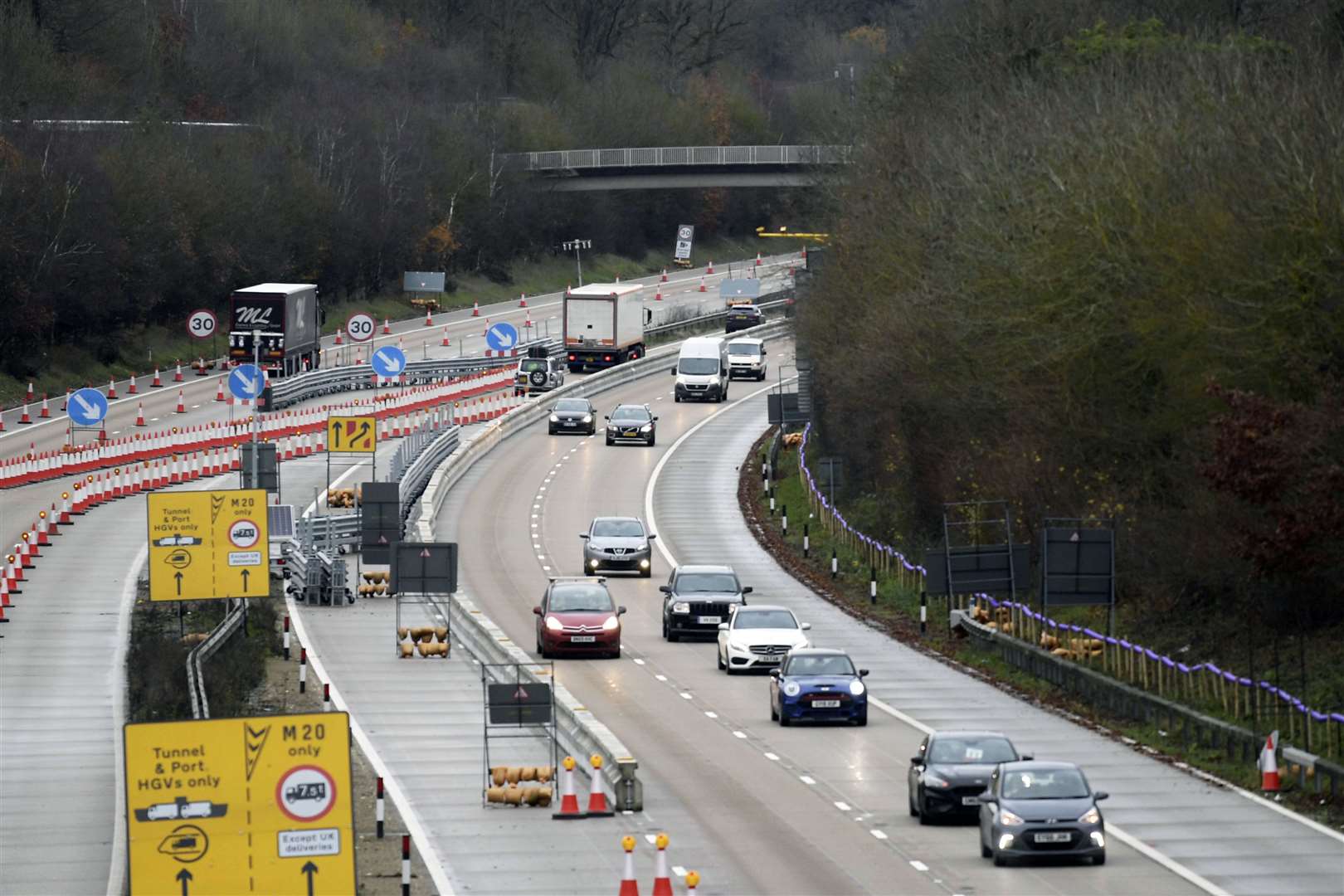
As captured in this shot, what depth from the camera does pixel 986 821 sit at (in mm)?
23969

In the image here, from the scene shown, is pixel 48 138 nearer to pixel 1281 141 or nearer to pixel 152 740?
pixel 1281 141

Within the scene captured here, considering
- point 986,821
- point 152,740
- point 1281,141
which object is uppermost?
point 1281,141

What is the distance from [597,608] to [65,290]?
55.2 meters

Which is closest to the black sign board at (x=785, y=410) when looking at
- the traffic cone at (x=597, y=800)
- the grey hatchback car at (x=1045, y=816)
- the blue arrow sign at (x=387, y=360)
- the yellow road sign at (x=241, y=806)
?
the blue arrow sign at (x=387, y=360)

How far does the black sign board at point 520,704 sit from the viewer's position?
28625 millimetres

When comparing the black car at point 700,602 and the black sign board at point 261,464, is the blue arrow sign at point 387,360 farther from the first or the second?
the black car at point 700,602

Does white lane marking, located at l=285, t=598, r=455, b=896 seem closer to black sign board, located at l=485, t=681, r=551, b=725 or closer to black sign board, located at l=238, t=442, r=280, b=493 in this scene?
black sign board, located at l=485, t=681, r=551, b=725

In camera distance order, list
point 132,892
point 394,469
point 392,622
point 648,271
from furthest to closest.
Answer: point 648,271, point 394,469, point 392,622, point 132,892

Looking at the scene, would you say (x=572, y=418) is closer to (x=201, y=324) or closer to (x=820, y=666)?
(x=201, y=324)

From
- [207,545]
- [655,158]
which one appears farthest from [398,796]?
[655,158]

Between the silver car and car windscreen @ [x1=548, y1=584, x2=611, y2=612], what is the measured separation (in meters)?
9.58

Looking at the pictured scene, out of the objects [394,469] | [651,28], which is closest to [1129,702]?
[394,469]

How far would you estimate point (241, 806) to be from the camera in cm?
1672

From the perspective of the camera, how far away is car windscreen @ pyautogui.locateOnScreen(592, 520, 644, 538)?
170 ft
